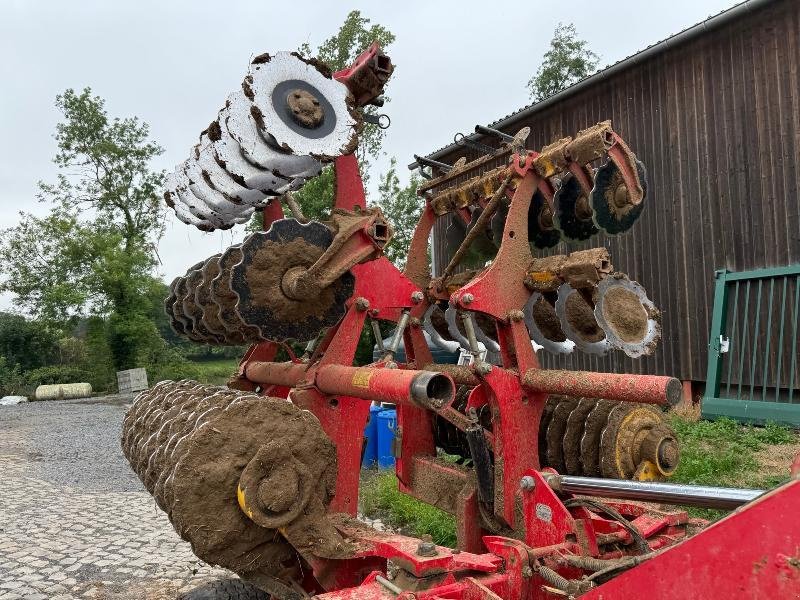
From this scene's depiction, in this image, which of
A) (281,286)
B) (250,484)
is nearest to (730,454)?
(281,286)

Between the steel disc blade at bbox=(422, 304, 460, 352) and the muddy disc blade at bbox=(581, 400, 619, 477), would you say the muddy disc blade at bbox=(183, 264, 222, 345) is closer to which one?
the steel disc blade at bbox=(422, 304, 460, 352)

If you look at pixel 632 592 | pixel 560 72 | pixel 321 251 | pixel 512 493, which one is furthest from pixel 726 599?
pixel 560 72

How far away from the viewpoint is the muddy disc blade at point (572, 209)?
3.71 metres

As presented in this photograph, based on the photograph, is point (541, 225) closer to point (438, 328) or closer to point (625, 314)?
point (625, 314)

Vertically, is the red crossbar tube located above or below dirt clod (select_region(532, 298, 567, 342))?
below

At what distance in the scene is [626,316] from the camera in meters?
3.23

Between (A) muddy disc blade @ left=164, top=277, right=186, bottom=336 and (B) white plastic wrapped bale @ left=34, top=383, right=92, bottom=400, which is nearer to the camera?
(A) muddy disc blade @ left=164, top=277, right=186, bottom=336

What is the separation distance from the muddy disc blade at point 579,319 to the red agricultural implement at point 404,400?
0.04ft

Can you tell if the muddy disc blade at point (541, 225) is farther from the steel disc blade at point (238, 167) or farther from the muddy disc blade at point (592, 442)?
the steel disc blade at point (238, 167)

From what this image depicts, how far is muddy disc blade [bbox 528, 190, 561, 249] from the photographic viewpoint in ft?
13.2

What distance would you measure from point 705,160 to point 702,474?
5.27 m

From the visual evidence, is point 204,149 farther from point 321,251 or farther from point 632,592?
point 632,592

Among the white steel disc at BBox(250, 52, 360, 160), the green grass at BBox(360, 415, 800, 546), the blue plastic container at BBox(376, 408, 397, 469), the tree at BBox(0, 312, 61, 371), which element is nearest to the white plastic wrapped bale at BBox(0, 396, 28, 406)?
the tree at BBox(0, 312, 61, 371)

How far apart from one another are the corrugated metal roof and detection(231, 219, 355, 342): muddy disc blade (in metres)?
4.45
